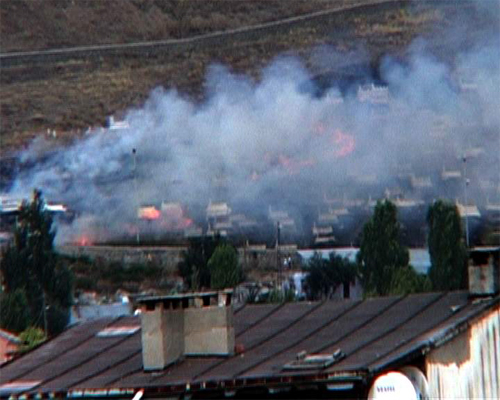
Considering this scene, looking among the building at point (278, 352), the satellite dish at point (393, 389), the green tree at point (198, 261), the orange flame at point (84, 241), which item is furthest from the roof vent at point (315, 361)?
the orange flame at point (84, 241)

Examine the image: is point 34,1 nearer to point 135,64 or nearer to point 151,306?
point 135,64

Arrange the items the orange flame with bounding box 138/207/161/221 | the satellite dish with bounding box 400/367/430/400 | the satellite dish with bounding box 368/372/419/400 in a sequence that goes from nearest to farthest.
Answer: the satellite dish with bounding box 368/372/419/400 < the satellite dish with bounding box 400/367/430/400 < the orange flame with bounding box 138/207/161/221

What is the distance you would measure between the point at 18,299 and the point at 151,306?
39.7ft

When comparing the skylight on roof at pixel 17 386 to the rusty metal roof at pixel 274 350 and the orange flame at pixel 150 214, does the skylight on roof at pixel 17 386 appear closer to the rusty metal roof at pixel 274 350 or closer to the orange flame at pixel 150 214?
the rusty metal roof at pixel 274 350

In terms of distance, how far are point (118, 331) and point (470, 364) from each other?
3.58 m

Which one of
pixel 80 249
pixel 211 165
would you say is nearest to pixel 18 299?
pixel 80 249

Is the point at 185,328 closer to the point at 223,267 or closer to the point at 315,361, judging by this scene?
the point at 315,361

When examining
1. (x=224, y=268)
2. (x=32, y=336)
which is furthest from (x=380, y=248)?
(x=32, y=336)

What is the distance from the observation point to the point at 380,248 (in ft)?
77.5

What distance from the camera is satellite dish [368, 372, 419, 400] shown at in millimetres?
10688

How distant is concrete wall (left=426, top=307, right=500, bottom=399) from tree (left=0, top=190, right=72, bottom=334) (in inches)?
523

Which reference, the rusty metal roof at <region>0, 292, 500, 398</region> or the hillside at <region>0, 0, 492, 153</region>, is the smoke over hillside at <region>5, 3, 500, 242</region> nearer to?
the hillside at <region>0, 0, 492, 153</region>

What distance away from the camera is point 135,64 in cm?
2600

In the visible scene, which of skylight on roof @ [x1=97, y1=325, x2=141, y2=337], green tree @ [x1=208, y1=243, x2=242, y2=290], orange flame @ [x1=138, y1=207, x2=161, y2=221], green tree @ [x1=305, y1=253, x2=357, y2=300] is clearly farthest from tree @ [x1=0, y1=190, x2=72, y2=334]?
skylight on roof @ [x1=97, y1=325, x2=141, y2=337]
